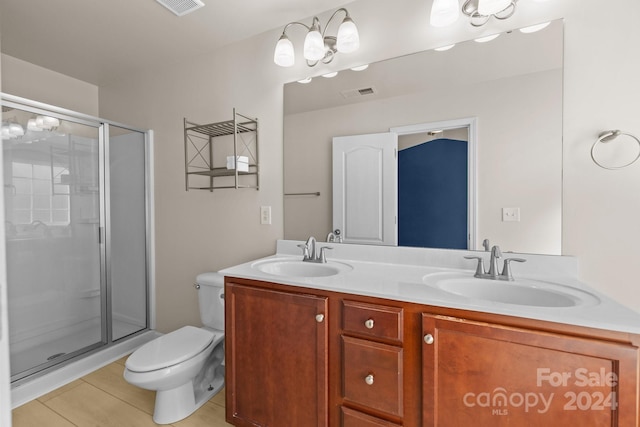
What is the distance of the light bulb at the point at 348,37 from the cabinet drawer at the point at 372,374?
1.45 metres

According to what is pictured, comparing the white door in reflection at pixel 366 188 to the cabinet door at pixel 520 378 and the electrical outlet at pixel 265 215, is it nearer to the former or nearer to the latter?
the electrical outlet at pixel 265 215

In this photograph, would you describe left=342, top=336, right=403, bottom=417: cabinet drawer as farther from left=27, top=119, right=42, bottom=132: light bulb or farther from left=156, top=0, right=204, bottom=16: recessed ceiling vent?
left=27, top=119, right=42, bottom=132: light bulb

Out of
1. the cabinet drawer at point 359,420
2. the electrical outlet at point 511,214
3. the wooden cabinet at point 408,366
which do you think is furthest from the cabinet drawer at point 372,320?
the electrical outlet at point 511,214

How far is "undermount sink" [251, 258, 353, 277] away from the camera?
159 centimetres

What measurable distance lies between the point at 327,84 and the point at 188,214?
1429 mm

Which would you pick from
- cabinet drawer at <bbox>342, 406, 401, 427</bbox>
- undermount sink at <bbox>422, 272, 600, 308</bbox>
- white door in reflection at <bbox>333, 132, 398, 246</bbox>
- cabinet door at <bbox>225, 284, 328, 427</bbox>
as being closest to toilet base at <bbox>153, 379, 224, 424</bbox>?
cabinet door at <bbox>225, 284, 328, 427</bbox>

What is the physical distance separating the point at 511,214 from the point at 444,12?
983 millimetres

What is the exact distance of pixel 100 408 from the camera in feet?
5.64

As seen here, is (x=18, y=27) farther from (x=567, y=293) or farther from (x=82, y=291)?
(x=567, y=293)

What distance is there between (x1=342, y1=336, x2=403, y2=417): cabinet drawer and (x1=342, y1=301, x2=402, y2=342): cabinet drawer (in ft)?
0.13

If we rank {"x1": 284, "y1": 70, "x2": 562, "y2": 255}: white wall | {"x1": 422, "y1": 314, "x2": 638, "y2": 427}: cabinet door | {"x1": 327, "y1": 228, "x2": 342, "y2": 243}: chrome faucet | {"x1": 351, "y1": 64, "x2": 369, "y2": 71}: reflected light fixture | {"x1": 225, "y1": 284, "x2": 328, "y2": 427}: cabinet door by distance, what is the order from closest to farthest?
{"x1": 422, "y1": 314, "x2": 638, "y2": 427}: cabinet door
{"x1": 225, "y1": 284, "x2": 328, "y2": 427}: cabinet door
{"x1": 284, "y1": 70, "x2": 562, "y2": 255}: white wall
{"x1": 351, "y1": 64, "x2": 369, "y2": 71}: reflected light fixture
{"x1": 327, "y1": 228, "x2": 342, "y2": 243}: chrome faucet

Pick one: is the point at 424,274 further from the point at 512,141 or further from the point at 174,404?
the point at 174,404

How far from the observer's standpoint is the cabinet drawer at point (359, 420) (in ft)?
3.64

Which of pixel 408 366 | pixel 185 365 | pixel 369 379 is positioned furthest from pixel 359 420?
pixel 185 365
